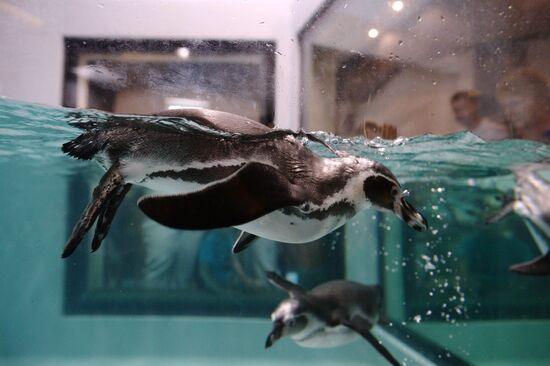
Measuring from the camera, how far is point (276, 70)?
6.59 ft

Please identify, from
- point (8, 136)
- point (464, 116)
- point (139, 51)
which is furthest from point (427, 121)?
point (8, 136)

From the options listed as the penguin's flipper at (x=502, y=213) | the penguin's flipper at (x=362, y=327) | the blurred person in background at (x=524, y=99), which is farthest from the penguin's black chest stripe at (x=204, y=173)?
the penguin's flipper at (x=502, y=213)

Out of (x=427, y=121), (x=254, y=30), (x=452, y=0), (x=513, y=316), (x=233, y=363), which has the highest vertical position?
(x=452, y=0)

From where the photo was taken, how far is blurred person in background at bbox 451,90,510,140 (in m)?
2.60

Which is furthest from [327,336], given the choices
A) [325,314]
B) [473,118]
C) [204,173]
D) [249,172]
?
[249,172]

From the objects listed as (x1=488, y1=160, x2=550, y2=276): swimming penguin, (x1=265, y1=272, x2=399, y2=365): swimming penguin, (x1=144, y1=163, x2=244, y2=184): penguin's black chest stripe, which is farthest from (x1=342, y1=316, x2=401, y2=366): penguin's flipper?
(x1=144, y1=163, x2=244, y2=184): penguin's black chest stripe

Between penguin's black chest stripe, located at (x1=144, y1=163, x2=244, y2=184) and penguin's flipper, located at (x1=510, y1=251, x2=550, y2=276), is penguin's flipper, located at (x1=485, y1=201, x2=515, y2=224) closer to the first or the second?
penguin's flipper, located at (x1=510, y1=251, x2=550, y2=276)

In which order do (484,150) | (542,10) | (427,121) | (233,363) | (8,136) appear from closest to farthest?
(542,10), (427,121), (484,150), (8,136), (233,363)

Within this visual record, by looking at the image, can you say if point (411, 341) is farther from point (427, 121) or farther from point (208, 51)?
point (208, 51)

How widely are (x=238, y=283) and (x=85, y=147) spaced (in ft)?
17.8

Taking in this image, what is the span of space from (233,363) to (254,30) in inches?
204

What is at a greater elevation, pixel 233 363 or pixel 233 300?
pixel 233 300

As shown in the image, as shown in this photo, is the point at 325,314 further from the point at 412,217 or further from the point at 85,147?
the point at 85,147

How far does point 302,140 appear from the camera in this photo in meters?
2.31
